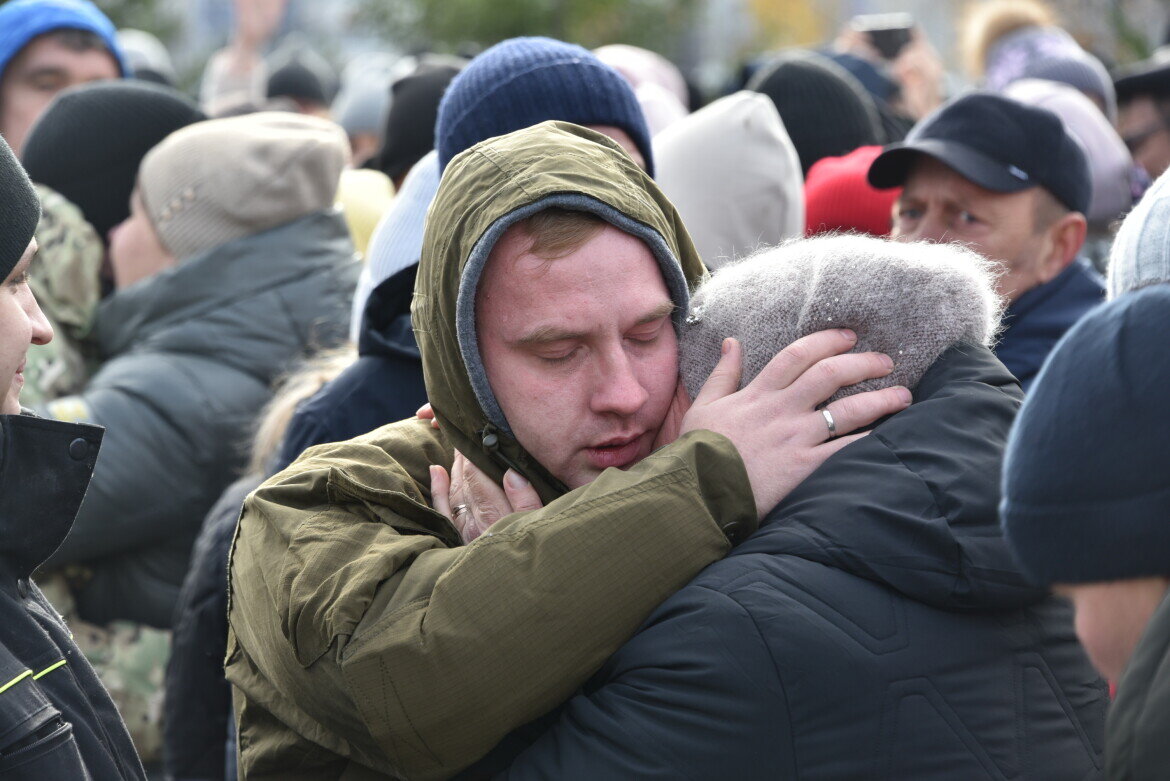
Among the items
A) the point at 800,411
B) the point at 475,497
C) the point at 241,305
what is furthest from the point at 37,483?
the point at 241,305

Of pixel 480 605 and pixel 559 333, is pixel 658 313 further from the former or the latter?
pixel 480 605

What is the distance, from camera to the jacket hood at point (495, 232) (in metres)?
1.95

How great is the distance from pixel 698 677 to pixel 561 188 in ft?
2.43

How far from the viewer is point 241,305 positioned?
3719mm

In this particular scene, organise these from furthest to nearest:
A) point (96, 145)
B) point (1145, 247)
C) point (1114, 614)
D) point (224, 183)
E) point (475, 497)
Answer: point (96, 145) → point (224, 183) → point (475, 497) → point (1145, 247) → point (1114, 614)

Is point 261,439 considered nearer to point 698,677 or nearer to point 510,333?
point 510,333

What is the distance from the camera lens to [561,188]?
1.92 metres

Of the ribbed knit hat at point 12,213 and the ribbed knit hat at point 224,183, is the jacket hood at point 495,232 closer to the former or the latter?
the ribbed knit hat at point 12,213

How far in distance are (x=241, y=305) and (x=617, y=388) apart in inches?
81.3

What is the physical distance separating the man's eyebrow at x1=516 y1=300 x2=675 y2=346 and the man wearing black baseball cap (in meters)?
1.72

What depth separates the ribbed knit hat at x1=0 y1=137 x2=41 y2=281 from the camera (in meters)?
1.99

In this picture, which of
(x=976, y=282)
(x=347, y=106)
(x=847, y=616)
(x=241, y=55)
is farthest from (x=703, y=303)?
(x=241, y=55)

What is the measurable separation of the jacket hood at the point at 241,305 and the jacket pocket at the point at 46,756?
1.98 m

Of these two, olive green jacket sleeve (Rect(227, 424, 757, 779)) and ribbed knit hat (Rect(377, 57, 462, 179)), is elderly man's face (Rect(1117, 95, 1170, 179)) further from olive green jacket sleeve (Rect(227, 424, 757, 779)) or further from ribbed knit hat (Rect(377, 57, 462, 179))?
olive green jacket sleeve (Rect(227, 424, 757, 779))
